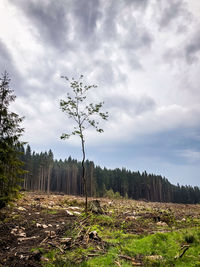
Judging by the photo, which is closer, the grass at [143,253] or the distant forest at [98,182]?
the grass at [143,253]

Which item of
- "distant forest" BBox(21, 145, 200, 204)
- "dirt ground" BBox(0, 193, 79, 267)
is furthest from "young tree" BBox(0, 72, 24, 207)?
"distant forest" BBox(21, 145, 200, 204)

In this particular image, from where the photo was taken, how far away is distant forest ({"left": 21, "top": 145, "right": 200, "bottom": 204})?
7375 centimetres

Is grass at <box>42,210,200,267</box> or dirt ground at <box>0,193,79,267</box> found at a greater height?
grass at <box>42,210,200,267</box>

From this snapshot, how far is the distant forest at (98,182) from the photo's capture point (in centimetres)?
7375

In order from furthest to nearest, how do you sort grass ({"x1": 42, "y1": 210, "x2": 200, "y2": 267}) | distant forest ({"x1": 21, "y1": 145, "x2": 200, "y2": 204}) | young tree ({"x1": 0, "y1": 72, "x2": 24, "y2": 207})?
1. distant forest ({"x1": 21, "y1": 145, "x2": 200, "y2": 204})
2. young tree ({"x1": 0, "y1": 72, "x2": 24, "y2": 207})
3. grass ({"x1": 42, "y1": 210, "x2": 200, "y2": 267})

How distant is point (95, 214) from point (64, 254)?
7.61m

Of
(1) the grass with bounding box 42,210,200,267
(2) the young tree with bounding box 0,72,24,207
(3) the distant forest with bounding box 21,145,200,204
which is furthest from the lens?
(3) the distant forest with bounding box 21,145,200,204

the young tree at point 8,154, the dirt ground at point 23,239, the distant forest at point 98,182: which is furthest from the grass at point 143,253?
the distant forest at point 98,182

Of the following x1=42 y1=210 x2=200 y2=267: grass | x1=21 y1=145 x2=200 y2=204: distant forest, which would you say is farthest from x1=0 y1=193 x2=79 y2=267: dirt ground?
x1=21 y1=145 x2=200 y2=204: distant forest

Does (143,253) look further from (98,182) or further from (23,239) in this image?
(98,182)

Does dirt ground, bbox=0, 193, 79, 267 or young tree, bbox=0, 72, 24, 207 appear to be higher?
young tree, bbox=0, 72, 24, 207

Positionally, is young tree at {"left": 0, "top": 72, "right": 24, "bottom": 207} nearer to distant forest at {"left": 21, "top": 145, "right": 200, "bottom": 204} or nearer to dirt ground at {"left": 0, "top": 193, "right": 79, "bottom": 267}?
dirt ground at {"left": 0, "top": 193, "right": 79, "bottom": 267}

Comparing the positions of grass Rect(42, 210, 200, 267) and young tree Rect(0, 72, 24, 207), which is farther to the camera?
young tree Rect(0, 72, 24, 207)

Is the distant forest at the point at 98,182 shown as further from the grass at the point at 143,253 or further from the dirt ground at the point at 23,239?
the grass at the point at 143,253
